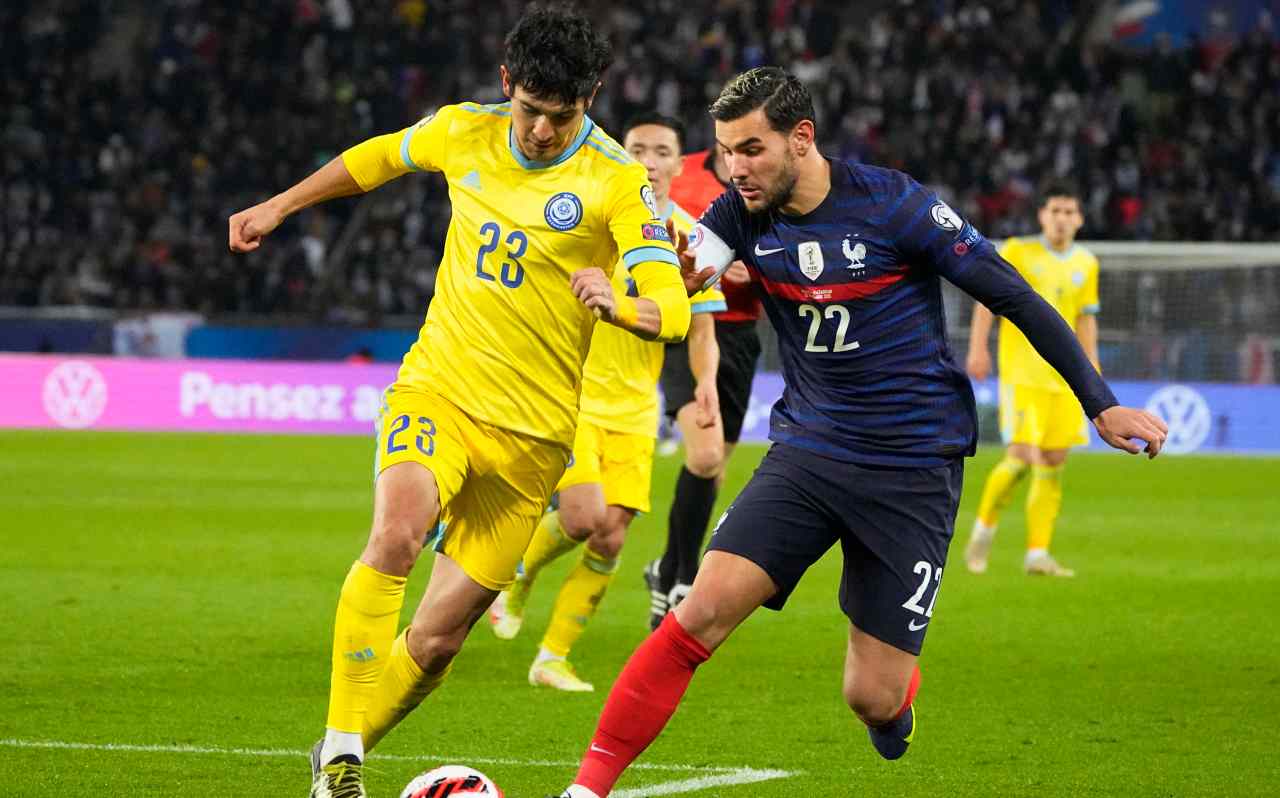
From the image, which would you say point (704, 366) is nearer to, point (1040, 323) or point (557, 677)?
point (557, 677)

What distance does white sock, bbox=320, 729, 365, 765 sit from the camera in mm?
4988

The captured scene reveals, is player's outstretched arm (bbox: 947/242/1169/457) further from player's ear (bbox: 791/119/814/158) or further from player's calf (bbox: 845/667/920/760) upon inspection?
player's calf (bbox: 845/667/920/760)

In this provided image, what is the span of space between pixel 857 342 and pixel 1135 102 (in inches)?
989

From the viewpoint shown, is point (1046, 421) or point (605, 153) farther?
point (1046, 421)

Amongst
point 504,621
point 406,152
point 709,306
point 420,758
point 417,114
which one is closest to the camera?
point 406,152

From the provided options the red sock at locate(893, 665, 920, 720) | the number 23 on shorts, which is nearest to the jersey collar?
the number 23 on shorts

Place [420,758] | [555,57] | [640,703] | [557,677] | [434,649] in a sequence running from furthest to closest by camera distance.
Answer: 1. [557,677]
2. [420,758]
3. [434,649]
4. [555,57]
5. [640,703]

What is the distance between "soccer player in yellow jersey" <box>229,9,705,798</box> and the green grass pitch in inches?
26.3

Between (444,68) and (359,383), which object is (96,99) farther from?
(359,383)

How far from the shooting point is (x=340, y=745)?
5.00m

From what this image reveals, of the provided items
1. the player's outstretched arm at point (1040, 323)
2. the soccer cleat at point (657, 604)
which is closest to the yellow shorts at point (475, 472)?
the player's outstretched arm at point (1040, 323)

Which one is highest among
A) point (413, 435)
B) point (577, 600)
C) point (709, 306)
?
point (413, 435)

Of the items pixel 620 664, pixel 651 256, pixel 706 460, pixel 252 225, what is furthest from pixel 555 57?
pixel 706 460

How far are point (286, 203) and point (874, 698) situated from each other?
2.20 m
